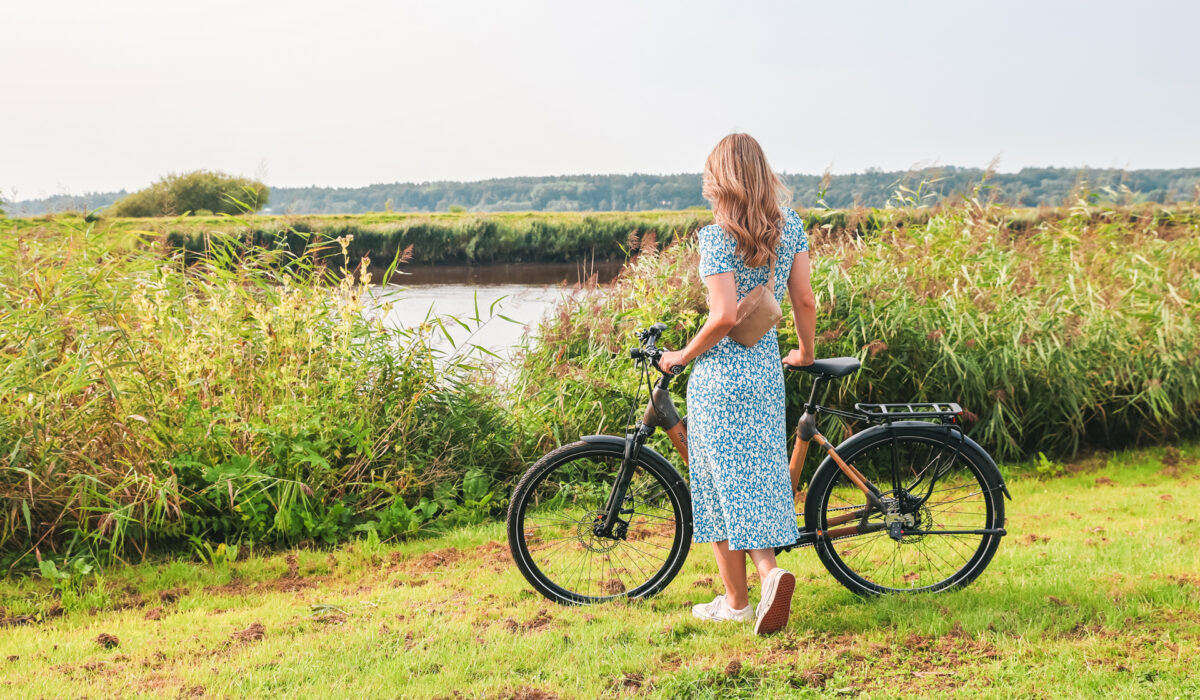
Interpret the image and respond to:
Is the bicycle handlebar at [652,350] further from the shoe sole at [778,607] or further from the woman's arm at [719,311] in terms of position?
the shoe sole at [778,607]

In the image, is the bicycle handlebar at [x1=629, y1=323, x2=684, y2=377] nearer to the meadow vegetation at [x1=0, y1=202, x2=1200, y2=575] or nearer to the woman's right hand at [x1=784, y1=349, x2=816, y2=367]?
the woman's right hand at [x1=784, y1=349, x2=816, y2=367]

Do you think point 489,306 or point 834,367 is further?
point 489,306

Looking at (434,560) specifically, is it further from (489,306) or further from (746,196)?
(746,196)

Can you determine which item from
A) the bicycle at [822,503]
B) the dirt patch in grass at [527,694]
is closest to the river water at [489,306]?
the bicycle at [822,503]

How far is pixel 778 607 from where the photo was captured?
3176mm

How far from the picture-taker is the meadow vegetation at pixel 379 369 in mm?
4523

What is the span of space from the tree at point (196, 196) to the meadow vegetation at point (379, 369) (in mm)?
217

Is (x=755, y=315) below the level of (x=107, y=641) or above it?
above

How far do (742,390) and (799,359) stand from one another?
427 mm

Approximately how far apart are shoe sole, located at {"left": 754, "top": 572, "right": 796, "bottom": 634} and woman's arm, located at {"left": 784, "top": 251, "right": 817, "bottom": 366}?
0.83 m

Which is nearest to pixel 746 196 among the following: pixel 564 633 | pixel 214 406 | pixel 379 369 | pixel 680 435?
pixel 680 435

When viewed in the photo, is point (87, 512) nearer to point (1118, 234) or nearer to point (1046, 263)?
point (1046, 263)

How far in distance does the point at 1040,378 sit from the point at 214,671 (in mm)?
5494

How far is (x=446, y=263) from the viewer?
1289 cm
